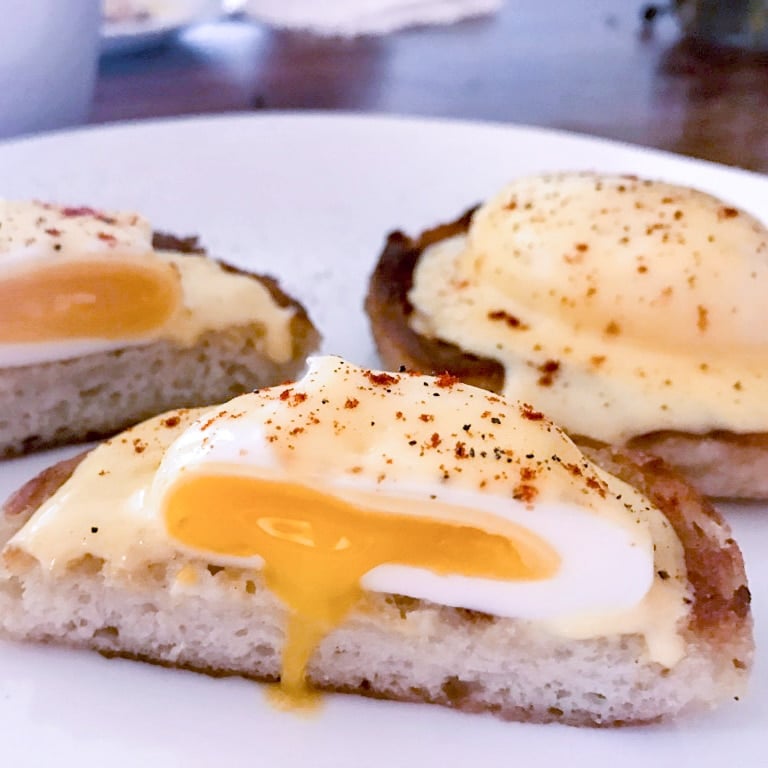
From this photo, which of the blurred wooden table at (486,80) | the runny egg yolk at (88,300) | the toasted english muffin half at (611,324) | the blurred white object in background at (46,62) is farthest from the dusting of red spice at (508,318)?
the blurred white object in background at (46,62)

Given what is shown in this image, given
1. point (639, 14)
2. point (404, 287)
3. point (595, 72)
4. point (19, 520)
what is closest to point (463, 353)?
point (404, 287)

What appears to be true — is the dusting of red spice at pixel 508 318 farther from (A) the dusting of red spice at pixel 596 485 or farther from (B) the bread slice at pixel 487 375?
(A) the dusting of red spice at pixel 596 485

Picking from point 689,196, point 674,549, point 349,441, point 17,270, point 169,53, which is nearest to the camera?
point 349,441

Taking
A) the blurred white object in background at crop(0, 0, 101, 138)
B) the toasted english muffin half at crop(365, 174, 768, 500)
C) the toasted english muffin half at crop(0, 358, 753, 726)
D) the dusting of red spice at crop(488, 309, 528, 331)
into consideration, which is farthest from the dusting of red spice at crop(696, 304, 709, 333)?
the blurred white object in background at crop(0, 0, 101, 138)

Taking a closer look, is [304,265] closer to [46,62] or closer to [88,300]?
[88,300]

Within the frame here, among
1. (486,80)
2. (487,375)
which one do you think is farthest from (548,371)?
(486,80)

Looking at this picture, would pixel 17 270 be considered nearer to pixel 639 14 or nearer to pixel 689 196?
pixel 689 196
